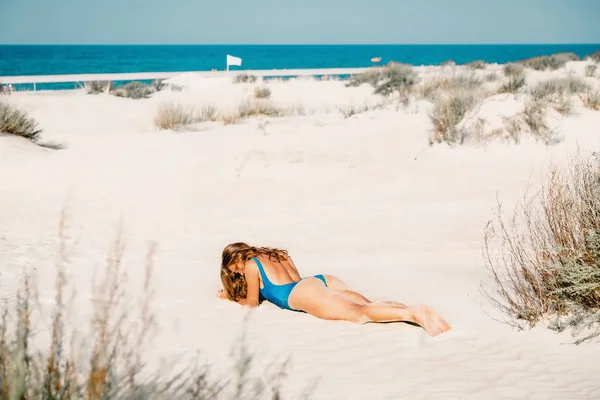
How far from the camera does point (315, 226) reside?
977 centimetres

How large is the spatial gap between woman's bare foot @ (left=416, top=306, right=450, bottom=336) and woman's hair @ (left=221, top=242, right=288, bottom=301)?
4.52 ft

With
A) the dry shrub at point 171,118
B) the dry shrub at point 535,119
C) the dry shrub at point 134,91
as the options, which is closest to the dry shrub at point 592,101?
the dry shrub at point 535,119

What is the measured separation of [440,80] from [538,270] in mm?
19613

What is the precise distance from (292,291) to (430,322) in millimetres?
1221

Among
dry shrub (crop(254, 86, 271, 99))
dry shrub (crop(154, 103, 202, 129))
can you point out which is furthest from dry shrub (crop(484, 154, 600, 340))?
dry shrub (crop(254, 86, 271, 99))

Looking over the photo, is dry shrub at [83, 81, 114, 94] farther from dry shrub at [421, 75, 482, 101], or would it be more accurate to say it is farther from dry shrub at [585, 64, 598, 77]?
dry shrub at [585, 64, 598, 77]

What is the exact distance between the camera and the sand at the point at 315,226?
15.5 feet

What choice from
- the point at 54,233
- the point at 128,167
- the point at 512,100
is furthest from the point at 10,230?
the point at 512,100

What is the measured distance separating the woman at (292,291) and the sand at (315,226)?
4.6 inches

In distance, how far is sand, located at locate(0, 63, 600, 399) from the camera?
15.5ft

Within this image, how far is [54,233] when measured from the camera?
8.71 m

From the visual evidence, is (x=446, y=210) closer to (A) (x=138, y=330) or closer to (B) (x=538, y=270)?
(B) (x=538, y=270)

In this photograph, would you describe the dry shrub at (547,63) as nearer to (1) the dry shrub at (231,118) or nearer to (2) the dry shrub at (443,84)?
(2) the dry shrub at (443,84)

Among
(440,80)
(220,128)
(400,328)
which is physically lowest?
(400,328)
